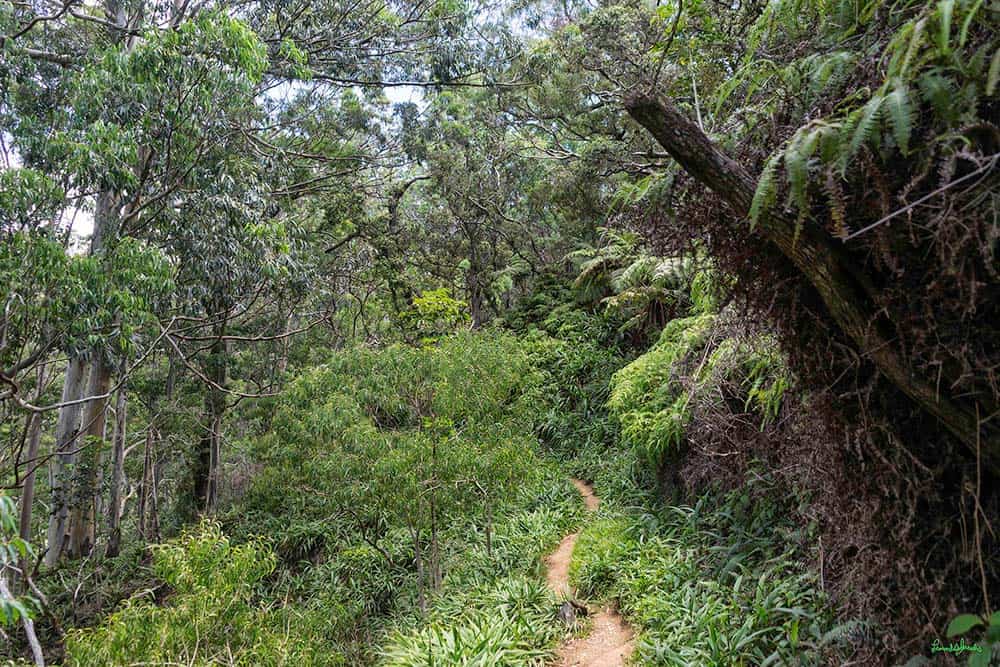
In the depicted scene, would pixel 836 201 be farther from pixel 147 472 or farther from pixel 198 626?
pixel 147 472

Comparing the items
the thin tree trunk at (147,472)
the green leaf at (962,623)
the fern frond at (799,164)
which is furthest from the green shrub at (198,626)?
the thin tree trunk at (147,472)

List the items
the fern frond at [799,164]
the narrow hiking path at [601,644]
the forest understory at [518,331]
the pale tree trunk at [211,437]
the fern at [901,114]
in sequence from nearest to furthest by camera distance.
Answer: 1. the fern at [901,114]
2. the fern frond at [799,164]
3. the forest understory at [518,331]
4. the narrow hiking path at [601,644]
5. the pale tree trunk at [211,437]

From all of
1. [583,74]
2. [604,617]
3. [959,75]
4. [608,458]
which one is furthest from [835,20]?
[583,74]

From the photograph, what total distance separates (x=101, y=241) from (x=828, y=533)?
318 inches

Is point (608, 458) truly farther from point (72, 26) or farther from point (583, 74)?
point (72, 26)

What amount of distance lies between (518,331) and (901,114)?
12.2 meters

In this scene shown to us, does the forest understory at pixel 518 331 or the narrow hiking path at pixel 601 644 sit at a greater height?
the forest understory at pixel 518 331

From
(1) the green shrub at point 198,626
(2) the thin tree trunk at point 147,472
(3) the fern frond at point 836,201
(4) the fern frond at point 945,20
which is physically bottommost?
(1) the green shrub at point 198,626

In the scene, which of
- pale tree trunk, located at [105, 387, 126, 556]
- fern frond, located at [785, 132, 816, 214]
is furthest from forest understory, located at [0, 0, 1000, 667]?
pale tree trunk, located at [105, 387, 126, 556]

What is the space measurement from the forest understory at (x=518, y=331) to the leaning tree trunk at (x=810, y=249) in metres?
0.01

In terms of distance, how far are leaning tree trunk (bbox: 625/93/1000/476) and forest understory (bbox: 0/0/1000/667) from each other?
1 cm

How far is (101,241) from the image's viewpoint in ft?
23.4

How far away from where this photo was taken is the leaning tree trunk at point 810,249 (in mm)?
2092

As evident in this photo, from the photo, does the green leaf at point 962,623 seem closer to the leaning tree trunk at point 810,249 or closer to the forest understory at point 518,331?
the forest understory at point 518,331
